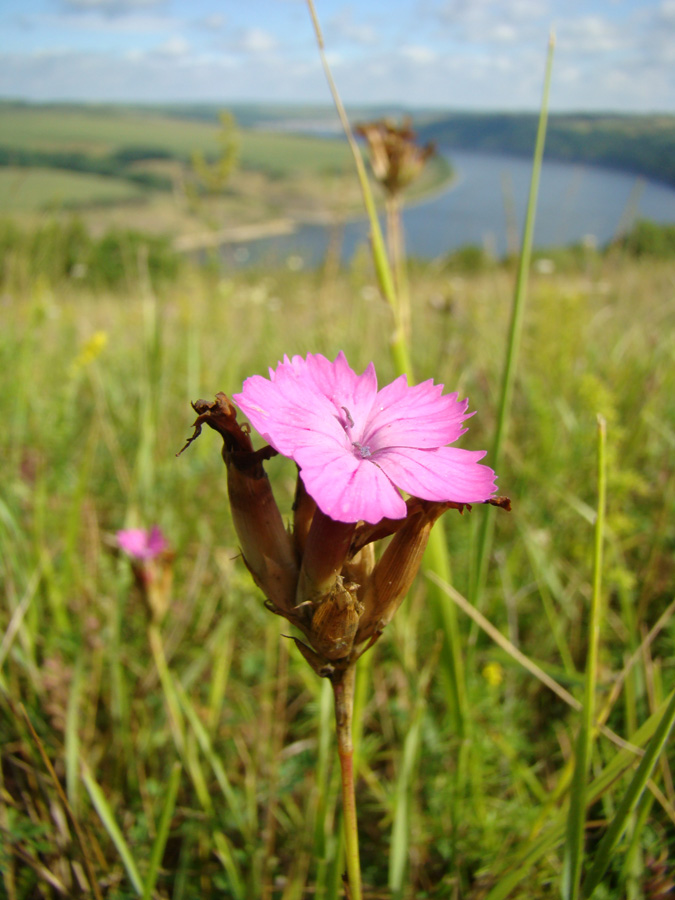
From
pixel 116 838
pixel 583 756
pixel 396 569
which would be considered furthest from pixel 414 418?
pixel 116 838

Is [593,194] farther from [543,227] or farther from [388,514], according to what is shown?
[388,514]

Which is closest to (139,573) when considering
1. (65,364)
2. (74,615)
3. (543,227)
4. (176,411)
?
(74,615)

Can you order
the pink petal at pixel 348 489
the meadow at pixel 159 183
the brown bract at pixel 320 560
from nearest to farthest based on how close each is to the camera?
the pink petal at pixel 348 489 → the brown bract at pixel 320 560 → the meadow at pixel 159 183

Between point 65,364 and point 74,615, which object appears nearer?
point 74,615

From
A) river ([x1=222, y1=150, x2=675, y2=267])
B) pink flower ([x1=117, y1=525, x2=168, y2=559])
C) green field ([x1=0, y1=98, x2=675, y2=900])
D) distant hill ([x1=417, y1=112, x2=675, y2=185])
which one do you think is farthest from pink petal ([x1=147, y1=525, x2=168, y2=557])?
distant hill ([x1=417, y1=112, x2=675, y2=185])

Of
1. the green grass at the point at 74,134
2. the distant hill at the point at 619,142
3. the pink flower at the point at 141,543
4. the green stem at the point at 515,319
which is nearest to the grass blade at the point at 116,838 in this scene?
the pink flower at the point at 141,543

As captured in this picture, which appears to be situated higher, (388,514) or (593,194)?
(593,194)

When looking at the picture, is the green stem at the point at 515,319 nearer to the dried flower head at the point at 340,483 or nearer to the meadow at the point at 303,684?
the meadow at the point at 303,684
